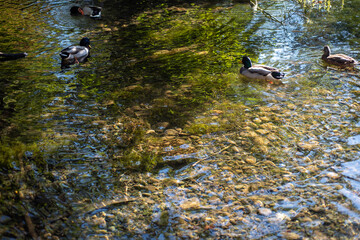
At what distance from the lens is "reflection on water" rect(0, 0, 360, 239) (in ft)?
14.2

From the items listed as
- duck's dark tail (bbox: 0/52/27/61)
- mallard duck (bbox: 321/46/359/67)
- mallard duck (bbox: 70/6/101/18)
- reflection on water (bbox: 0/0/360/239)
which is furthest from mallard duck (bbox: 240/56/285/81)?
mallard duck (bbox: 70/6/101/18)

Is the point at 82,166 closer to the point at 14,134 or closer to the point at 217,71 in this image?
the point at 14,134

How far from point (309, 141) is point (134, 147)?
3.07 meters

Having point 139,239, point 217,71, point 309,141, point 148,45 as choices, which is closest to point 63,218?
point 139,239

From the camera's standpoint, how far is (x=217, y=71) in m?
8.56

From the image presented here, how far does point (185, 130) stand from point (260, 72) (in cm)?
302

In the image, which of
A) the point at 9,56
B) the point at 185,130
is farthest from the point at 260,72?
the point at 9,56

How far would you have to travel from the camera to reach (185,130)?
6168mm

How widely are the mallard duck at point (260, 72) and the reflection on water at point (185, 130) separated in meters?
0.27

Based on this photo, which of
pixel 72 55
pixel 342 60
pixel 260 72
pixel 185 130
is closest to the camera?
pixel 185 130

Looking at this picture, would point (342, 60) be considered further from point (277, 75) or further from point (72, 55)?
point (72, 55)

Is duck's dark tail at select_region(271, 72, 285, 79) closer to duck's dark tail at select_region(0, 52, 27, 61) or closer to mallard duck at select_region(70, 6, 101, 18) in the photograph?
duck's dark tail at select_region(0, 52, 27, 61)

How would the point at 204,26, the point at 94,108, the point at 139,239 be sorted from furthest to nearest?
1. the point at 204,26
2. the point at 94,108
3. the point at 139,239

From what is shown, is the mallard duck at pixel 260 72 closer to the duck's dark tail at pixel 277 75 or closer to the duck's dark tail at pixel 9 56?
the duck's dark tail at pixel 277 75
